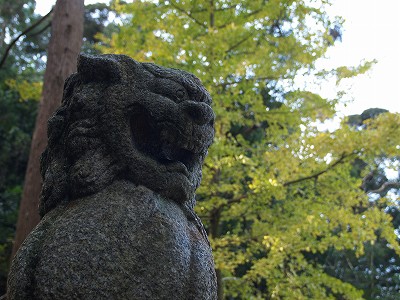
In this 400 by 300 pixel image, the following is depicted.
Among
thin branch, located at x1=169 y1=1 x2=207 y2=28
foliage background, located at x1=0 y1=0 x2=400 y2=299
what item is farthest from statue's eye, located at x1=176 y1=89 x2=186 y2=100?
thin branch, located at x1=169 y1=1 x2=207 y2=28

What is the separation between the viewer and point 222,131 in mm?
5137

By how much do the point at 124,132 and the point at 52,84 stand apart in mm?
3175

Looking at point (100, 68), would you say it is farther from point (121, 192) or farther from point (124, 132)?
point (121, 192)

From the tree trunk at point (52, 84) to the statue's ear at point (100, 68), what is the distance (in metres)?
2.58

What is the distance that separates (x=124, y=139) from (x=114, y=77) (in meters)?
0.28

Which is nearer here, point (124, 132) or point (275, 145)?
point (124, 132)

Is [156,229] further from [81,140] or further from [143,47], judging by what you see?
[143,47]

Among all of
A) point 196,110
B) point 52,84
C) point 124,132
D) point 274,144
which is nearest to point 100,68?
point 124,132

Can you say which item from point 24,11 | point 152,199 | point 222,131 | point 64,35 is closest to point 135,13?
point 64,35

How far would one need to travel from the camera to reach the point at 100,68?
1.72 metres

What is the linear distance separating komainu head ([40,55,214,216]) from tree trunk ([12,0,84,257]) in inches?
96.9

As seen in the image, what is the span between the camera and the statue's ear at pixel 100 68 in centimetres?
171

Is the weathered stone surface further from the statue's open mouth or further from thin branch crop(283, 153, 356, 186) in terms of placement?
thin branch crop(283, 153, 356, 186)

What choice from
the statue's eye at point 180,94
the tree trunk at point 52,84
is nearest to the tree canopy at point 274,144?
the tree trunk at point 52,84
